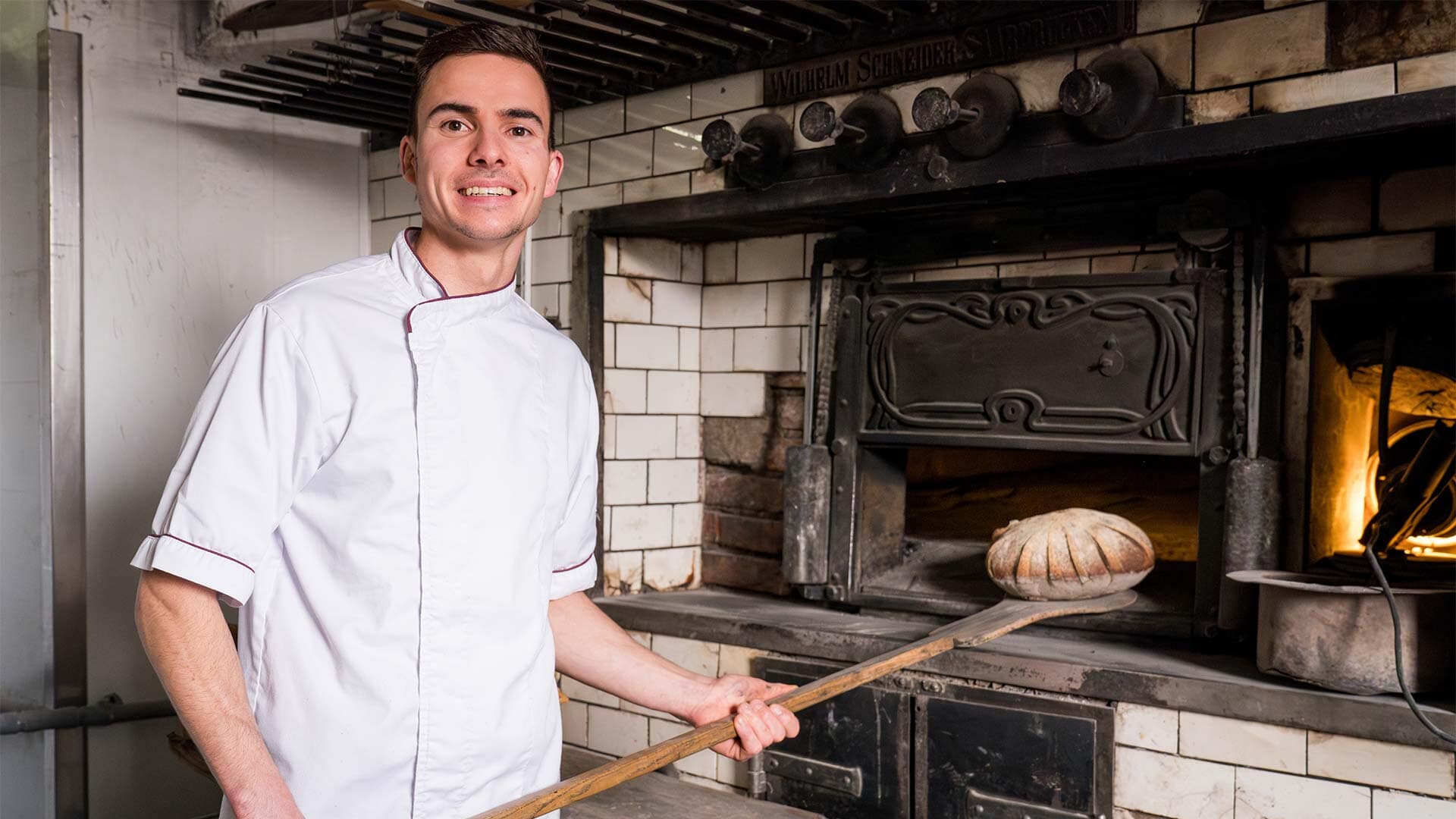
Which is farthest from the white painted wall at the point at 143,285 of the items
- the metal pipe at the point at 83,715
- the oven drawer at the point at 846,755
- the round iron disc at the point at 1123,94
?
the round iron disc at the point at 1123,94

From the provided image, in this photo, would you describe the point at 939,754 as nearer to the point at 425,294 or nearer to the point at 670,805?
the point at 670,805

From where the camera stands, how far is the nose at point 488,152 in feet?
4.79

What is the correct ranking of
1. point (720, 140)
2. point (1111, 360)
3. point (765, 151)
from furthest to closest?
point (765, 151), point (720, 140), point (1111, 360)

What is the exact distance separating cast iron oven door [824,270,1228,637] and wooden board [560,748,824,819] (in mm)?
694

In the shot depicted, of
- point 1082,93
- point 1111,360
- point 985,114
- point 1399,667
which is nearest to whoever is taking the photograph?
point 1399,667

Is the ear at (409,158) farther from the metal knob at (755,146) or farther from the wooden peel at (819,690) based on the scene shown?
the metal knob at (755,146)

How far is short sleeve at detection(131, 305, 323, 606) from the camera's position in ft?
4.02

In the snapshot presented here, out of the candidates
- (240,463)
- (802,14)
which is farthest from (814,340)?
(240,463)

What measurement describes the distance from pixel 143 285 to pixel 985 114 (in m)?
2.27

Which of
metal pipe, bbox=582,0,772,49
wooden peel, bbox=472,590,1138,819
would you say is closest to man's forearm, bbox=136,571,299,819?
wooden peel, bbox=472,590,1138,819

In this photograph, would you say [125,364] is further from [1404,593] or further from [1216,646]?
[1404,593]

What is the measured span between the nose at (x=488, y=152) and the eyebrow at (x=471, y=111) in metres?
0.04

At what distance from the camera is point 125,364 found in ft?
10.4

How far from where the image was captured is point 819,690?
171 centimetres
